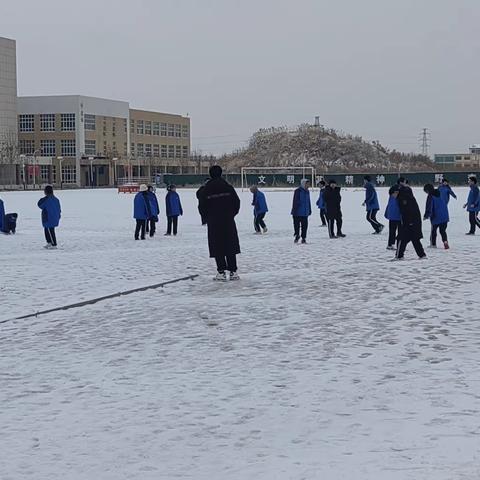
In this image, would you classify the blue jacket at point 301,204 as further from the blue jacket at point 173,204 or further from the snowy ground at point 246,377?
the snowy ground at point 246,377

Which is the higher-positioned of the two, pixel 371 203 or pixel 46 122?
pixel 46 122

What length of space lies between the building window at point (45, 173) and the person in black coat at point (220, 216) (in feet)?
340

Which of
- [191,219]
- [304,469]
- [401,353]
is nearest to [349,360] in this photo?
[401,353]

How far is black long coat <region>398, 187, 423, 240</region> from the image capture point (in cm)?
1587

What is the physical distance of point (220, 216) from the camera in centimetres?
1342

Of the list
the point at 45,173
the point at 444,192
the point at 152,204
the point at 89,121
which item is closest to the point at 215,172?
the point at 444,192

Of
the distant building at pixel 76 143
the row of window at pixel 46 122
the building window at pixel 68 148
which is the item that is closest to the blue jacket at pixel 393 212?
the distant building at pixel 76 143

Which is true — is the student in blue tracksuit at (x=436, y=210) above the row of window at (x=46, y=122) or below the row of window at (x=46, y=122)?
below

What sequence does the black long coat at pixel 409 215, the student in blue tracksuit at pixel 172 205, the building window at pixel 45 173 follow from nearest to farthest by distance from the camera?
the black long coat at pixel 409 215 → the student in blue tracksuit at pixel 172 205 → the building window at pixel 45 173

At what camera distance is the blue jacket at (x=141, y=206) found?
2278 centimetres

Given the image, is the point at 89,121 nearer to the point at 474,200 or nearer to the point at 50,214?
the point at 474,200

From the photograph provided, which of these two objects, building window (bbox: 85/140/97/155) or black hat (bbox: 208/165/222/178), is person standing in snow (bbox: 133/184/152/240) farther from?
building window (bbox: 85/140/97/155)

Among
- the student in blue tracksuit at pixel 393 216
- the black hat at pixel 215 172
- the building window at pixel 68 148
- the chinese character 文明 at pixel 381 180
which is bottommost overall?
the student in blue tracksuit at pixel 393 216

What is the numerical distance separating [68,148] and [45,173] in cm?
513
